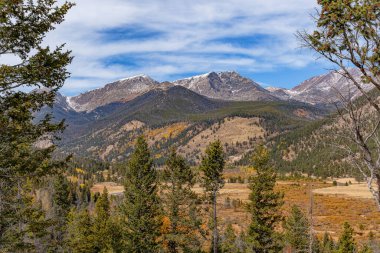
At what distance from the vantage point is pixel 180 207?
39.7m

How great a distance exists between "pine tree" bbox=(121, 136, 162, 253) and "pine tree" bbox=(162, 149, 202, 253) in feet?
4.58

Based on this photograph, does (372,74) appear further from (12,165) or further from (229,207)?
(229,207)

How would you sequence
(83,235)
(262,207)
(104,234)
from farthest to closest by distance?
(83,235), (104,234), (262,207)

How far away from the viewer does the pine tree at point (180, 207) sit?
38344mm

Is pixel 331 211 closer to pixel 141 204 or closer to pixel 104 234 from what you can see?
pixel 104 234

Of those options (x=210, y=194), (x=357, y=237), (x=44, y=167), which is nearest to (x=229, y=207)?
(x=357, y=237)

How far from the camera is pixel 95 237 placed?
42.0 meters

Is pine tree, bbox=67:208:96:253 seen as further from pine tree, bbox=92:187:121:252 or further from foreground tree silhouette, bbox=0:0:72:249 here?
foreground tree silhouette, bbox=0:0:72:249

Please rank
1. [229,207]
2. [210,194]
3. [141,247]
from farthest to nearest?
[229,207], [210,194], [141,247]

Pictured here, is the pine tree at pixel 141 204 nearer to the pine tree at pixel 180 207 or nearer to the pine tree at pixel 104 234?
the pine tree at pixel 180 207

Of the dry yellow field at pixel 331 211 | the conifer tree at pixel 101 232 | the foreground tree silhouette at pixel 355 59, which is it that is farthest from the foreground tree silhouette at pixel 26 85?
the dry yellow field at pixel 331 211

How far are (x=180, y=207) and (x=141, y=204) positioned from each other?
434cm

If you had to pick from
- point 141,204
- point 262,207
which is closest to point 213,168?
point 262,207

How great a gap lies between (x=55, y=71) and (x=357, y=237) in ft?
254
